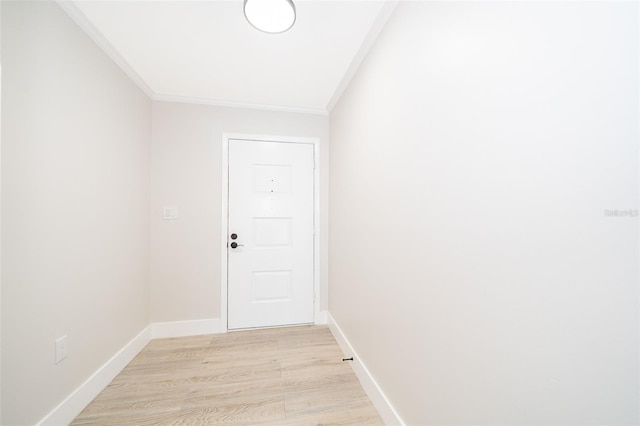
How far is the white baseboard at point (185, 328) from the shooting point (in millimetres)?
2479

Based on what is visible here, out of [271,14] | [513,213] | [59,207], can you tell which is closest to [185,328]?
[59,207]

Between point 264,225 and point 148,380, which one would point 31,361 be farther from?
point 264,225

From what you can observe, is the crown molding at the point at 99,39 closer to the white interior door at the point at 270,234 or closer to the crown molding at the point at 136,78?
the crown molding at the point at 136,78

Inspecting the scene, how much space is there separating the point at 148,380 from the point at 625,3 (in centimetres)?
293

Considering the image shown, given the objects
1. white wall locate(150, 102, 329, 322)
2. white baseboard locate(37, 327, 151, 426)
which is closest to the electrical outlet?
white baseboard locate(37, 327, 151, 426)

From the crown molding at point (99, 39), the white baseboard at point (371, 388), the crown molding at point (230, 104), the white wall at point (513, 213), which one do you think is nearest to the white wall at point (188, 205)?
the crown molding at point (230, 104)

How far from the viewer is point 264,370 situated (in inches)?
77.4

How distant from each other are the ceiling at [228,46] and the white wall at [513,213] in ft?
1.37

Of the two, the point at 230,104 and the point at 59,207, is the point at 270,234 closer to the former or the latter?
the point at 230,104

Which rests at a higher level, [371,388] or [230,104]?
[230,104]

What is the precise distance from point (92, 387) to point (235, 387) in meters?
0.94

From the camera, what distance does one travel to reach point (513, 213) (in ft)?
2.37

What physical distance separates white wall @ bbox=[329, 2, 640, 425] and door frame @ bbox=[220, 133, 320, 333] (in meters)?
1.43

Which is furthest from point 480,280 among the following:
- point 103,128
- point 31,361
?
point 103,128
